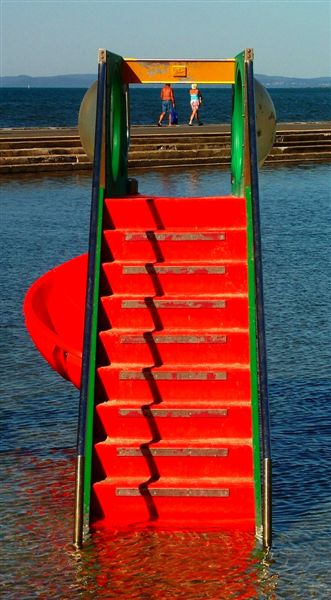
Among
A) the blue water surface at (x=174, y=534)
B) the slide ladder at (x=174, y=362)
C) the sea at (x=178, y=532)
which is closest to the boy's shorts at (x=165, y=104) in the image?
the sea at (x=178, y=532)

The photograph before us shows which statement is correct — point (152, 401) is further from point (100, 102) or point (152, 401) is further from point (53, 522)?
point (100, 102)

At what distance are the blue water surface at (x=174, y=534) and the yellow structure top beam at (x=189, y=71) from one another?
107 inches

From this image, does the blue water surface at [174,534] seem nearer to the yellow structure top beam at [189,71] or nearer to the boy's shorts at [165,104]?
the yellow structure top beam at [189,71]

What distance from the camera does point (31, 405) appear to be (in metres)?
10.3

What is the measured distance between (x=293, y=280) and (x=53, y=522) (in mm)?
8385

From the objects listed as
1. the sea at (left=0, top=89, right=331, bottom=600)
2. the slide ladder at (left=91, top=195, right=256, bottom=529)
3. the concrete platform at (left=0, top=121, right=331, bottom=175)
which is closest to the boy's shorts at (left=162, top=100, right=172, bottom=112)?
the concrete platform at (left=0, top=121, right=331, bottom=175)

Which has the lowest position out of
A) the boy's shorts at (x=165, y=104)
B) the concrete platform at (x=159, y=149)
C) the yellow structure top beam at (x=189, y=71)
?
the concrete platform at (x=159, y=149)

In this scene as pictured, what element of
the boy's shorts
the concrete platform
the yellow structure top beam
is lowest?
the concrete platform

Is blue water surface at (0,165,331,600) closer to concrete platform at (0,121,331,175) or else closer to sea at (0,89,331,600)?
sea at (0,89,331,600)

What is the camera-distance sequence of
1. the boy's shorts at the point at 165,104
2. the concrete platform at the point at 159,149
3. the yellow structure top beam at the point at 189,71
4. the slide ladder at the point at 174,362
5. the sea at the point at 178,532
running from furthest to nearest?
the boy's shorts at the point at 165,104 < the concrete platform at the point at 159,149 < the yellow structure top beam at the point at 189,71 < the slide ladder at the point at 174,362 < the sea at the point at 178,532

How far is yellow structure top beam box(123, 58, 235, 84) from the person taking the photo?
9.15 metres

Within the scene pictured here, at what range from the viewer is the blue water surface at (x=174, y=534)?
694 centimetres

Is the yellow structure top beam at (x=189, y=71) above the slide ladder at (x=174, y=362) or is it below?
above

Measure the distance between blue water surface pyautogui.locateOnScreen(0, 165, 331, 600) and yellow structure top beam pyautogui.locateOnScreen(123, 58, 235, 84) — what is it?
272 centimetres
